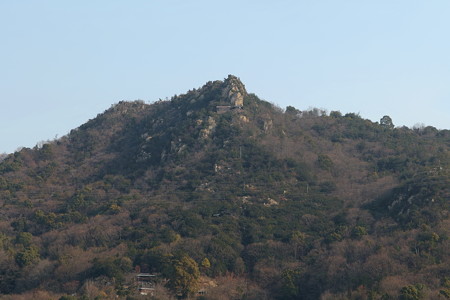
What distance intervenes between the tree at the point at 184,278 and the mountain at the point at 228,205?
12cm

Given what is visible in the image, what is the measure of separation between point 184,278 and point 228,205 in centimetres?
2013

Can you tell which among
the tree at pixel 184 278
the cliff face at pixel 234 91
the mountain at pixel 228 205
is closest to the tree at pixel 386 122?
the mountain at pixel 228 205

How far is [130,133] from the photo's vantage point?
4087 inches

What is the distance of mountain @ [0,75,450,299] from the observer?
5900 centimetres

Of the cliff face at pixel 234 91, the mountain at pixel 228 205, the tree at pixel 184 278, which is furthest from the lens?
the cliff face at pixel 234 91

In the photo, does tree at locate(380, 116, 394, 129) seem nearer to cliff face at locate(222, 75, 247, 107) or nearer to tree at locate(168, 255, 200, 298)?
cliff face at locate(222, 75, 247, 107)

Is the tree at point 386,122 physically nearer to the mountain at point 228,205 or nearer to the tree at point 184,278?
the mountain at point 228,205

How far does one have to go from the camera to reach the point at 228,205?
256ft

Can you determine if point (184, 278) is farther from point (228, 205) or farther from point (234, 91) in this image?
point (234, 91)

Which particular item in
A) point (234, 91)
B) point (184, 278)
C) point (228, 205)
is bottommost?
point (184, 278)

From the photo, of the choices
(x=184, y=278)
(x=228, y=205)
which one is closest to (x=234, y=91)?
(x=228, y=205)

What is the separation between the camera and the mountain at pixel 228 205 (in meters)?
59.0

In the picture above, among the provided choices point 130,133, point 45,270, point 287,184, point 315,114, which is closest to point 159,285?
point 45,270

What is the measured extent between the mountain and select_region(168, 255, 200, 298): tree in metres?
0.12
